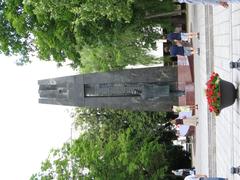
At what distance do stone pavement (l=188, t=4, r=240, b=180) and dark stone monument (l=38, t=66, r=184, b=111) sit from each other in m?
5.40

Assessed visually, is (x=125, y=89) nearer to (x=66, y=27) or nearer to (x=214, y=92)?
(x=66, y=27)

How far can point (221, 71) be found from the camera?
14.4m

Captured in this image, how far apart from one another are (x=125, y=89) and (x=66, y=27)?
471 cm

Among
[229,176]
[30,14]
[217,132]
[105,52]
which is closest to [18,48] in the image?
[30,14]

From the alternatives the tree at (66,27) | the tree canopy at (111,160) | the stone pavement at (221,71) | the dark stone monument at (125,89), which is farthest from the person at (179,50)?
the tree canopy at (111,160)

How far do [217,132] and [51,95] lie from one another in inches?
633

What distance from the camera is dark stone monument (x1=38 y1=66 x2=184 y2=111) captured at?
83.8 ft

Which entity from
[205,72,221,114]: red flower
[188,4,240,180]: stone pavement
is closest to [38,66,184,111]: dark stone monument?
[188,4,240,180]: stone pavement

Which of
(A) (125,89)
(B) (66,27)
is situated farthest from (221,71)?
(B) (66,27)

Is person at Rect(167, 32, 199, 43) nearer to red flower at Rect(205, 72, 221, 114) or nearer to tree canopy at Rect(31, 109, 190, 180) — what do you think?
tree canopy at Rect(31, 109, 190, 180)

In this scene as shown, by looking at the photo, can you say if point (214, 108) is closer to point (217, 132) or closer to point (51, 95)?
point (217, 132)

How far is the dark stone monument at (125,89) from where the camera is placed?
83.8 feet

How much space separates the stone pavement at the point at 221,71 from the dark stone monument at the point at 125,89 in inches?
213

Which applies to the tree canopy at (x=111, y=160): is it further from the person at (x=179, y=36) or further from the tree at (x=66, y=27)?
the person at (x=179, y=36)
